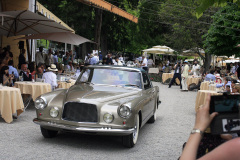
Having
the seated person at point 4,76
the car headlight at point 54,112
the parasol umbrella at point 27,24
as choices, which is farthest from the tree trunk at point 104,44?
the car headlight at point 54,112

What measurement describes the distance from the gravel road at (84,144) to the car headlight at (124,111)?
690mm

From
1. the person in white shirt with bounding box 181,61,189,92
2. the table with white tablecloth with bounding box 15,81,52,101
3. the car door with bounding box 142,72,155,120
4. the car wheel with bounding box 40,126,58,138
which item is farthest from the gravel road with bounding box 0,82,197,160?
the person in white shirt with bounding box 181,61,189,92

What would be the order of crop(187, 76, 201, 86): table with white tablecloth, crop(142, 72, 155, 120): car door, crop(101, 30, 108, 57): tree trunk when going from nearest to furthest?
crop(142, 72, 155, 120): car door
crop(187, 76, 201, 86): table with white tablecloth
crop(101, 30, 108, 57): tree trunk

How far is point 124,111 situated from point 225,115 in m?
4.67

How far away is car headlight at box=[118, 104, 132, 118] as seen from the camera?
635cm

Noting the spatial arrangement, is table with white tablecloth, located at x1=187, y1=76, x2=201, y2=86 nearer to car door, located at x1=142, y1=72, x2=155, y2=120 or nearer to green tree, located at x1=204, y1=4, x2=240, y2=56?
green tree, located at x1=204, y1=4, x2=240, y2=56

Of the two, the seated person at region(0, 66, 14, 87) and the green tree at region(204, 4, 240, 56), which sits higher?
the green tree at region(204, 4, 240, 56)

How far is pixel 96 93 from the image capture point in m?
7.08

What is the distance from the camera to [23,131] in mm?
7840

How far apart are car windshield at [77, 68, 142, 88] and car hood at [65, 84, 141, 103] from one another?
0.24m

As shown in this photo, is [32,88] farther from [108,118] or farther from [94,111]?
[108,118]

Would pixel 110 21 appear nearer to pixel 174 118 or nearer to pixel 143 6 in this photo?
pixel 143 6

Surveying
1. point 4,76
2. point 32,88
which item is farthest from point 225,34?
point 4,76

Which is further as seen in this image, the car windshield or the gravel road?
the car windshield
